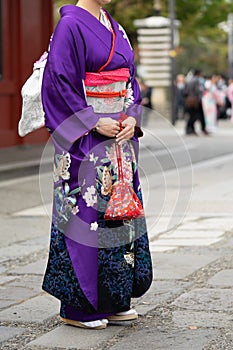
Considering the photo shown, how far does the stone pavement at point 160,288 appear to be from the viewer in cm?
463

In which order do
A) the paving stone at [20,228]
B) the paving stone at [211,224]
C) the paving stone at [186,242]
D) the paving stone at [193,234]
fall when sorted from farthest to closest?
the paving stone at [211,224] < the paving stone at [20,228] < the paving stone at [193,234] < the paving stone at [186,242]

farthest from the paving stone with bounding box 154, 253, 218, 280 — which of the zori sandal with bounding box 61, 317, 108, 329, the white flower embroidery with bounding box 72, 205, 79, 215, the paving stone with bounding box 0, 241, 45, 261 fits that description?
the white flower embroidery with bounding box 72, 205, 79, 215

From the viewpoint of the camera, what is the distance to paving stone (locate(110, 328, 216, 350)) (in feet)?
14.7

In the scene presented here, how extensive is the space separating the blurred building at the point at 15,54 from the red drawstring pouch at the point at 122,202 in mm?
12274

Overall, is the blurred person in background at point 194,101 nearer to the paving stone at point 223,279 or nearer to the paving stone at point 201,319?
the paving stone at point 223,279

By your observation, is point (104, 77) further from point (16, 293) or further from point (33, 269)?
point (33, 269)

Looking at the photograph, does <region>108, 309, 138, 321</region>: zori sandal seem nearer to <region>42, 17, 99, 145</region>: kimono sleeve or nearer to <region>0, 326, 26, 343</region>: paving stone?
<region>0, 326, 26, 343</region>: paving stone

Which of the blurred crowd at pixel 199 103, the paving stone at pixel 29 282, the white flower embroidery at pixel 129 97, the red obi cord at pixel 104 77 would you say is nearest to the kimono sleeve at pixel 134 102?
the white flower embroidery at pixel 129 97

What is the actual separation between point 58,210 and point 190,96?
18662mm

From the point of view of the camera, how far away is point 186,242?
7.61m

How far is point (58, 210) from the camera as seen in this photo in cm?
480

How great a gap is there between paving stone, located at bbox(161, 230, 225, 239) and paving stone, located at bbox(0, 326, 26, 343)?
10.5 feet

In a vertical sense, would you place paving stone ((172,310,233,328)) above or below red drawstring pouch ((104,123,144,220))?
below

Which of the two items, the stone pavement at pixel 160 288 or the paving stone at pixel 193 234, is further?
the paving stone at pixel 193 234
